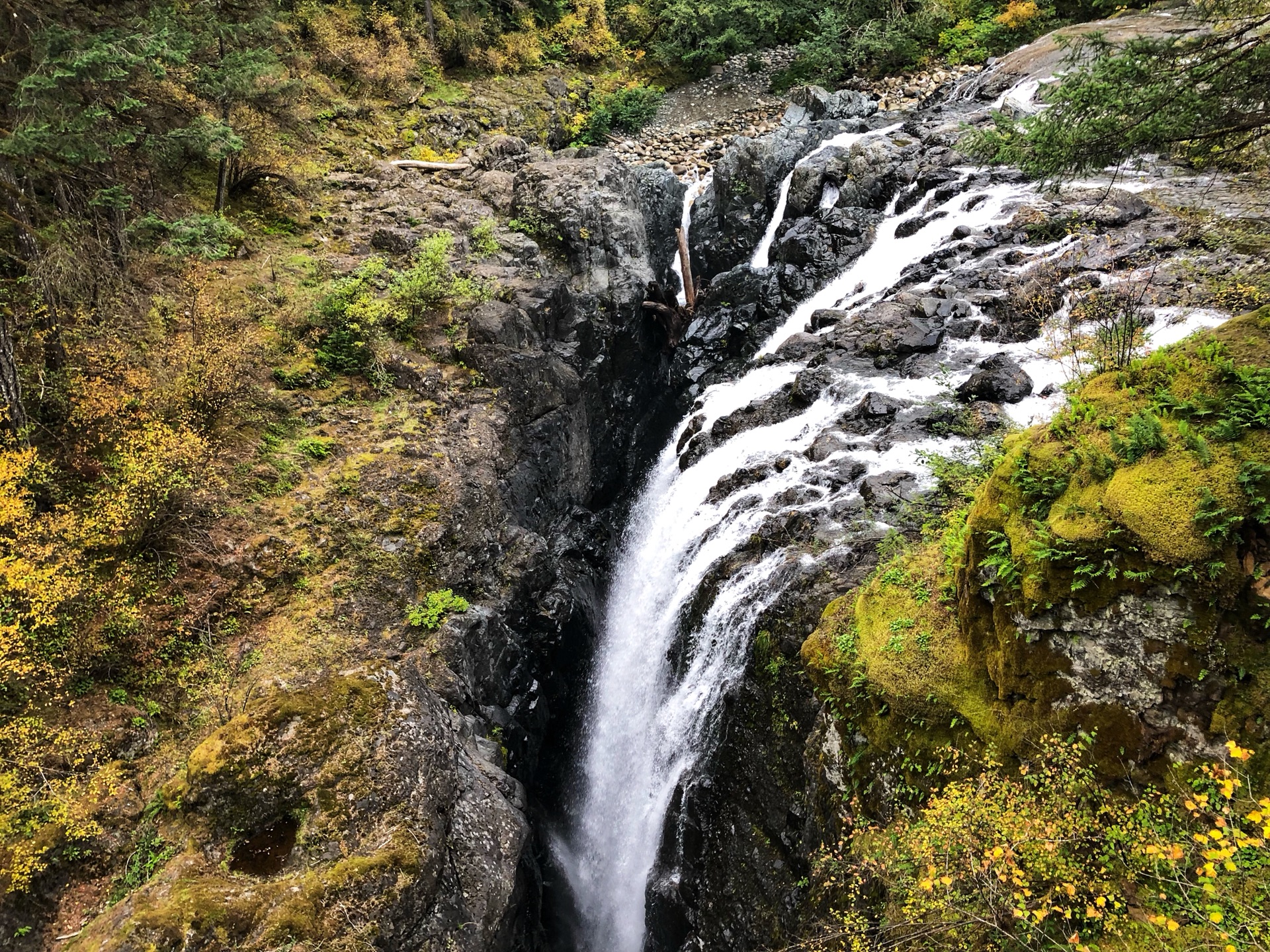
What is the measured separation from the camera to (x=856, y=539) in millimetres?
9641

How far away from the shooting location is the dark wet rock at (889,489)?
10227mm

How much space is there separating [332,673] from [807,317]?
612 inches

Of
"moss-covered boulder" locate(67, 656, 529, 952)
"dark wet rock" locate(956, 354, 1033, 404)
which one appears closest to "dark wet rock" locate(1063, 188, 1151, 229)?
"dark wet rock" locate(956, 354, 1033, 404)

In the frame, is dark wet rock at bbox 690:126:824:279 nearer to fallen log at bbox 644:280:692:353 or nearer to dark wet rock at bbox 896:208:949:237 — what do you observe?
fallen log at bbox 644:280:692:353

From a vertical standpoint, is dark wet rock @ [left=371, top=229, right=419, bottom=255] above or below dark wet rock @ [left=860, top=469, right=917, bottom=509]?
above

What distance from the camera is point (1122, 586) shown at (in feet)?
16.6

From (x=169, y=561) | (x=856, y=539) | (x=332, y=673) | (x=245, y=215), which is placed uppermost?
(x=245, y=215)

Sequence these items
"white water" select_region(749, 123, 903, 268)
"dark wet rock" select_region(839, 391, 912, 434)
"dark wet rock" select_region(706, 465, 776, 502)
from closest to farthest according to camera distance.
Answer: "dark wet rock" select_region(839, 391, 912, 434) → "dark wet rock" select_region(706, 465, 776, 502) → "white water" select_region(749, 123, 903, 268)

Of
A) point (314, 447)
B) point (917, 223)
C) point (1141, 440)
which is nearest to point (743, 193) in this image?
point (917, 223)

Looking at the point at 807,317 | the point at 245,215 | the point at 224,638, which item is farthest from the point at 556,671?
the point at 245,215

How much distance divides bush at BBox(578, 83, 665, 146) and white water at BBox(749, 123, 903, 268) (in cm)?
868

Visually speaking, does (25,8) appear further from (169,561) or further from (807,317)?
(807,317)

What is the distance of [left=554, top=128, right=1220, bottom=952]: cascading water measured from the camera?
10.2 meters

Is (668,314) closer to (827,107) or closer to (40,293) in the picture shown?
(827,107)
